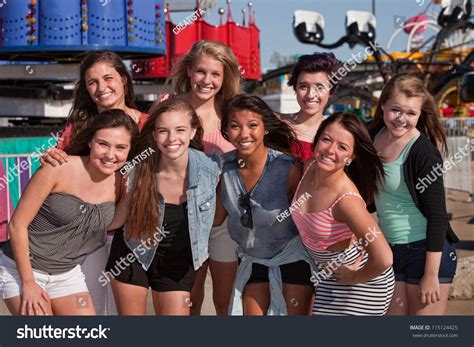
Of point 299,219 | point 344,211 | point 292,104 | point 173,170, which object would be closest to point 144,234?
point 173,170

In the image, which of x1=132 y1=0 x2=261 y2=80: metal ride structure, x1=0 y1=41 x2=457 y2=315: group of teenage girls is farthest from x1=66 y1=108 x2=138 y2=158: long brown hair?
x1=132 y1=0 x2=261 y2=80: metal ride structure

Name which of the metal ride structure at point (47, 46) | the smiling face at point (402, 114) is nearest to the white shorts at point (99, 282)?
the smiling face at point (402, 114)

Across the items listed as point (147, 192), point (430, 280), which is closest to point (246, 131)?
point (147, 192)

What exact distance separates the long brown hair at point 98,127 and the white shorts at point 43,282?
2.05ft

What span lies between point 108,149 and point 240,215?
0.74 meters

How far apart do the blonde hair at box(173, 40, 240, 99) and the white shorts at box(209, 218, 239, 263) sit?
864 millimetres

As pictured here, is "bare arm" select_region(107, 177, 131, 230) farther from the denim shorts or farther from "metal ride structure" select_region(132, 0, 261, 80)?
"metal ride structure" select_region(132, 0, 261, 80)

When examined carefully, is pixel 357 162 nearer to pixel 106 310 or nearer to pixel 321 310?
pixel 321 310

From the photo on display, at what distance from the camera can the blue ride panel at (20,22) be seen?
9773 millimetres

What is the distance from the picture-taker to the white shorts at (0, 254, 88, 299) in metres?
3.81

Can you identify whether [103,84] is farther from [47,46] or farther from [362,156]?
[47,46]

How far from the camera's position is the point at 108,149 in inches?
151

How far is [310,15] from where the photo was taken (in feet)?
97.2

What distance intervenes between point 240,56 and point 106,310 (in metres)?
10.2
